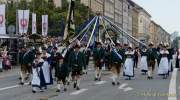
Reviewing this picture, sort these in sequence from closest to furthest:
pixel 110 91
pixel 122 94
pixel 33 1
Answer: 1. pixel 122 94
2. pixel 110 91
3. pixel 33 1

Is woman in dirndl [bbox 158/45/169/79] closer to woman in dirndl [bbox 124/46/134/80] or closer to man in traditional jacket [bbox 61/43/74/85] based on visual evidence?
woman in dirndl [bbox 124/46/134/80]

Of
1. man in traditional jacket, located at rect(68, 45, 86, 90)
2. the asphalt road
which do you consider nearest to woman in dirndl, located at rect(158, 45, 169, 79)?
the asphalt road

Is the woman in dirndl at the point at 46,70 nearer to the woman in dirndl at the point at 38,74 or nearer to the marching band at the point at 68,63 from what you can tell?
the marching band at the point at 68,63

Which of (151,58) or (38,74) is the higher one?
(151,58)

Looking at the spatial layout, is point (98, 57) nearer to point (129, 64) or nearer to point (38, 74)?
point (129, 64)

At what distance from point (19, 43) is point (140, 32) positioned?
139976mm

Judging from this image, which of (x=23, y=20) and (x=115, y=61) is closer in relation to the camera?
(x=115, y=61)

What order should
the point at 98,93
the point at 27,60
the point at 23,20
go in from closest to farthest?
1. the point at 98,93
2. the point at 27,60
3. the point at 23,20

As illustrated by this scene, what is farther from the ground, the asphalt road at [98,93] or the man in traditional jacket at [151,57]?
the man in traditional jacket at [151,57]

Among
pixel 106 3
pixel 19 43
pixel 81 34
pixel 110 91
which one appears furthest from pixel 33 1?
pixel 106 3

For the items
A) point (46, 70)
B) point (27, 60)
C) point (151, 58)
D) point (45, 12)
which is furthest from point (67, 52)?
point (45, 12)

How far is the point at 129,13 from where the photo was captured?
16012 centimetres

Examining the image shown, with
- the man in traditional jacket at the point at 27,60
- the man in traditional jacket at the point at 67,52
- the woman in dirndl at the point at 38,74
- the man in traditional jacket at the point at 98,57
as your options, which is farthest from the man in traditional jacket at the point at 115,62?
the woman in dirndl at the point at 38,74

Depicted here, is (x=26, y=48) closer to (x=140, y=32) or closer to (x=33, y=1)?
(x=33, y=1)
